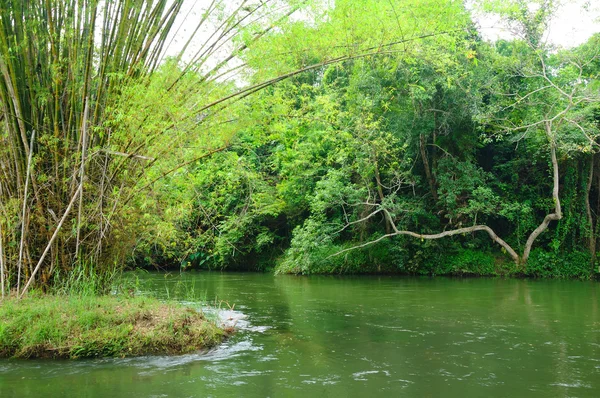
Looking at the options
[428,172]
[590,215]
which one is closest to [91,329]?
[428,172]

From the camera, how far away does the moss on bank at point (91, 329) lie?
5.66 meters

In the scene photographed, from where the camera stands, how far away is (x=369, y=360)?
5.79 metres

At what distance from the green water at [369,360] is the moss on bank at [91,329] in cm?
19

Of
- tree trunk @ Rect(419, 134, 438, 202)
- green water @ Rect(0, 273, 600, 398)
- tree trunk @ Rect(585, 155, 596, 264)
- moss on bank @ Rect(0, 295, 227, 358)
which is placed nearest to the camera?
green water @ Rect(0, 273, 600, 398)

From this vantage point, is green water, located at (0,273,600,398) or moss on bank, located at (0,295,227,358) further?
moss on bank, located at (0,295,227,358)

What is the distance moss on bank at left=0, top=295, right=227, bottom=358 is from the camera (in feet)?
18.6

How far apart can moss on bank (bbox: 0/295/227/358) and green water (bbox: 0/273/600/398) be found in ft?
0.64

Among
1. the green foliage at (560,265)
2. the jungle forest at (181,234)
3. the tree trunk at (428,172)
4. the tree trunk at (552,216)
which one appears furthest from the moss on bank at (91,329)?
the green foliage at (560,265)

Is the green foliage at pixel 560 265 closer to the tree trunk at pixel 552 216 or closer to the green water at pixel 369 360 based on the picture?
the tree trunk at pixel 552 216

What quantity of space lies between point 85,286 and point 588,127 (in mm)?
14466

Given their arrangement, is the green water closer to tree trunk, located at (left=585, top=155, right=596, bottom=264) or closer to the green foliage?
the green foliage

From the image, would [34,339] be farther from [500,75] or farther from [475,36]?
[475,36]

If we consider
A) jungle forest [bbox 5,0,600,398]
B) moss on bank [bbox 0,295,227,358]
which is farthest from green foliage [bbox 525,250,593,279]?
moss on bank [bbox 0,295,227,358]

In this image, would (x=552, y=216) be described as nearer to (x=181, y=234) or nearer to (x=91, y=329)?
(x=181, y=234)
